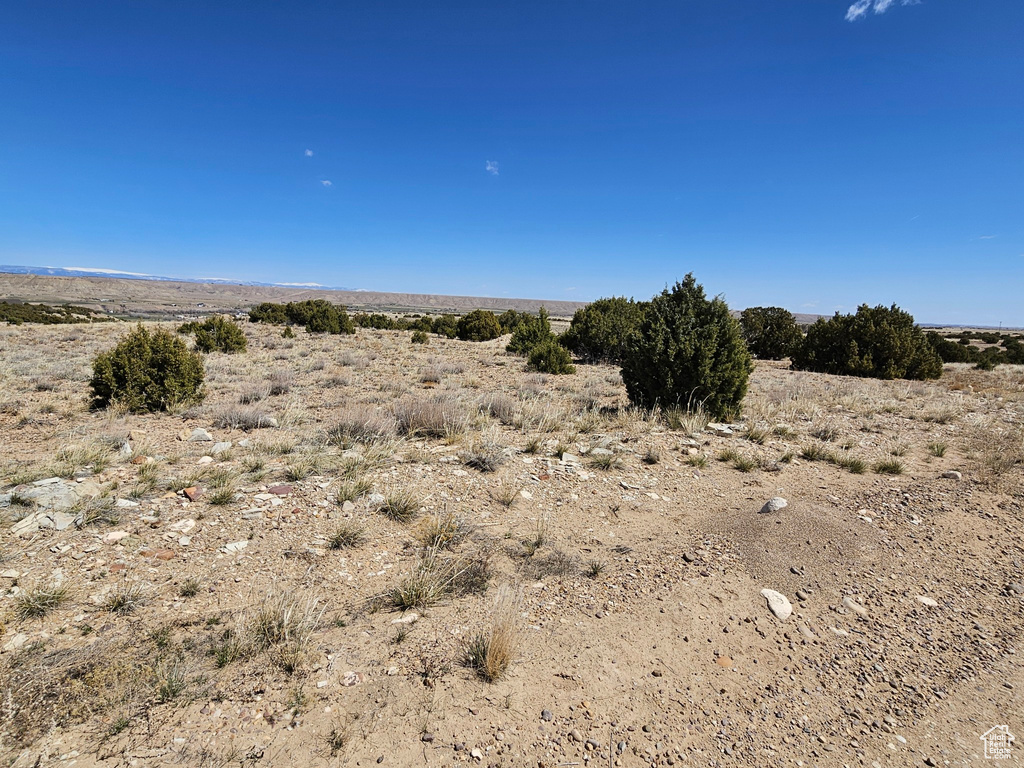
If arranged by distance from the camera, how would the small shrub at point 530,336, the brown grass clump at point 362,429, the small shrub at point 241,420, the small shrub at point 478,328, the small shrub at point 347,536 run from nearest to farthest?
the small shrub at point 347,536 < the brown grass clump at point 362,429 < the small shrub at point 241,420 < the small shrub at point 530,336 < the small shrub at point 478,328

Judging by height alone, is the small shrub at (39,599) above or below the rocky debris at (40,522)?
below

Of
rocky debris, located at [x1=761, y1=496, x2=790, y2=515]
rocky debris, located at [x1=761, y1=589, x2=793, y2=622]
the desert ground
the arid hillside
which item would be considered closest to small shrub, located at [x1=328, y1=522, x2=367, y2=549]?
the desert ground

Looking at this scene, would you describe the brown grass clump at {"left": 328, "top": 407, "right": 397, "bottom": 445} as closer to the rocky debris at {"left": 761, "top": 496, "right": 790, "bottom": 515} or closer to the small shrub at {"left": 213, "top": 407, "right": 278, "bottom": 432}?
the small shrub at {"left": 213, "top": 407, "right": 278, "bottom": 432}

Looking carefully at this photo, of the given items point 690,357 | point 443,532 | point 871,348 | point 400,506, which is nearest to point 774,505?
point 443,532

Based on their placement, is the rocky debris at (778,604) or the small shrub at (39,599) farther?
the rocky debris at (778,604)

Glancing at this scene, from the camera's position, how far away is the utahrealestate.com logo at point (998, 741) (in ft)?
7.09

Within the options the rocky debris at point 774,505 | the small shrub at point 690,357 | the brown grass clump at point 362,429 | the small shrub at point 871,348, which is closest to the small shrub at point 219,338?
the brown grass clump at point 362,429

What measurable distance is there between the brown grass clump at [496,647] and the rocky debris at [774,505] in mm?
3008

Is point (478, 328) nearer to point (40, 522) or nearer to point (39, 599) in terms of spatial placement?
point (40, 522)

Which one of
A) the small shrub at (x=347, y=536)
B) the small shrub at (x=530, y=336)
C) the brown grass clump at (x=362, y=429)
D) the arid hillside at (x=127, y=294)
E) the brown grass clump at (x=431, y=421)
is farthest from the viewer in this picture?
the arid hillside at (x=127, y=294)

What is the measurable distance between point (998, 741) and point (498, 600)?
265 centimetres

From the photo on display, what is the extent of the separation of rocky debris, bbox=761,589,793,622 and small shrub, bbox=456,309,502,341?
2566 cm

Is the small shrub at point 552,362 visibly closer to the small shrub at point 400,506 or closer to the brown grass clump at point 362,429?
the brown grass clump at point 362,429

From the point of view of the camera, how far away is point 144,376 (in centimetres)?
820
